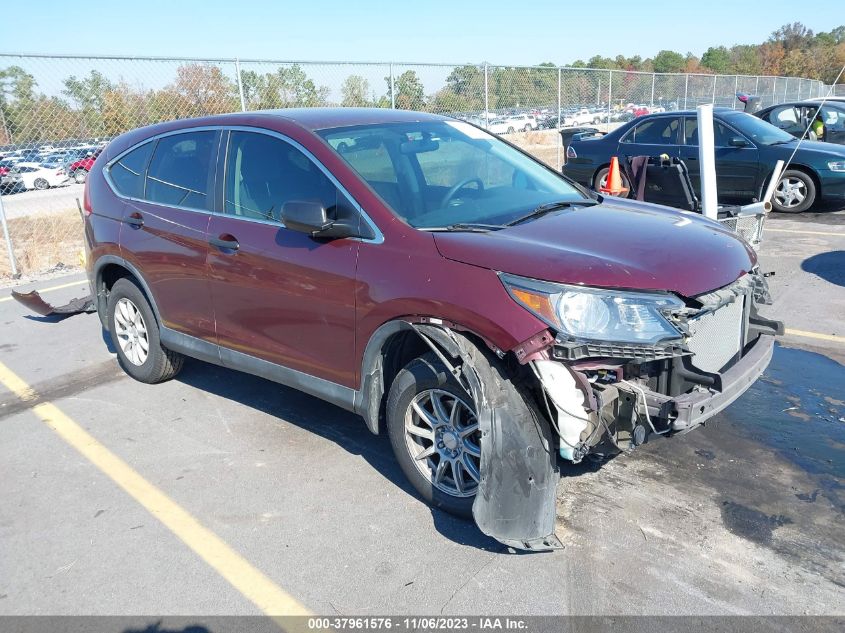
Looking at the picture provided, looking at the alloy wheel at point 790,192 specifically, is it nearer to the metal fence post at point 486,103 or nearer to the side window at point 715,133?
the side window at point 715,133

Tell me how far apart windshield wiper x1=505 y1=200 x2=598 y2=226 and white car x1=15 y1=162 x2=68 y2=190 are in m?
8.20

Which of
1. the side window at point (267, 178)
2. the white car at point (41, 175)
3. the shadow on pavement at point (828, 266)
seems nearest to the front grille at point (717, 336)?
the side window at point (267, 178)

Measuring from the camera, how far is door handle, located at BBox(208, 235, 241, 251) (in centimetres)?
423

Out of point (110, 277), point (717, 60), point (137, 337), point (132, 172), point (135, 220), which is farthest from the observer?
point (717, 60)

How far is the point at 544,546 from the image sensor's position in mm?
3068

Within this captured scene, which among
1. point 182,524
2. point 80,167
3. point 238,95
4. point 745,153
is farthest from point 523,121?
point 182,524

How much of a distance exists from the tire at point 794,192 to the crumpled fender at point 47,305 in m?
10.3

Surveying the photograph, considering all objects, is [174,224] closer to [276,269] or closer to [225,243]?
[225,243]

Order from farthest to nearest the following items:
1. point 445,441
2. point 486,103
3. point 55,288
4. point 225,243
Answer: point 486,103, point 55,288, point 225,243, point 445,441

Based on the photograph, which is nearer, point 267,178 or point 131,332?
point 267,178

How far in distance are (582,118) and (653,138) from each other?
8.83m

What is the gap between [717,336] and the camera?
3539mm

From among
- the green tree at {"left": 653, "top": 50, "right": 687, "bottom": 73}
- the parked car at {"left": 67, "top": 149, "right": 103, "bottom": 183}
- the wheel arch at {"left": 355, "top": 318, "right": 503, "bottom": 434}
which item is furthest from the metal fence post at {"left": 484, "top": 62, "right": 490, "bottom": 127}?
the green tree at {"left": 653, "top": 50, "right": 687, "bottom": 73}

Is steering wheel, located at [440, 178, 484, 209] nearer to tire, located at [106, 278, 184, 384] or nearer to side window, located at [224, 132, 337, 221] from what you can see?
side window, located at [224, 132, 337, 221]
